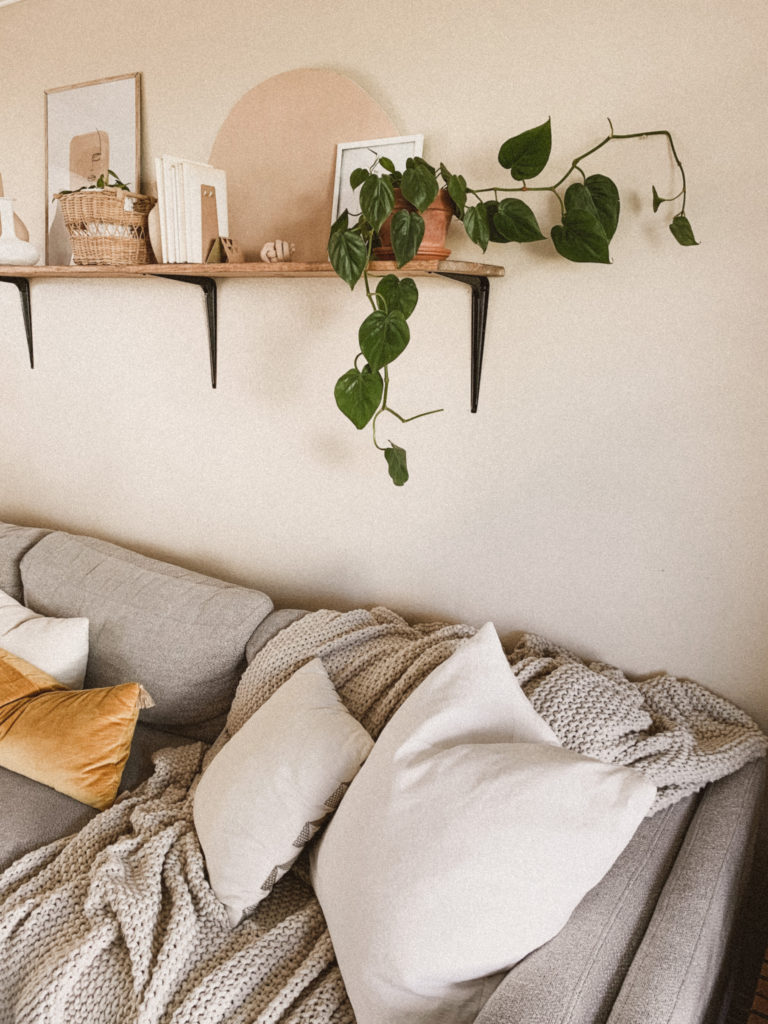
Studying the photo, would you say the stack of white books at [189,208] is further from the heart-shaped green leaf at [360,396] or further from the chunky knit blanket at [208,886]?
the chunky knit blanket at [208,886]

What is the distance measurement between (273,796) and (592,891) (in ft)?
1.66

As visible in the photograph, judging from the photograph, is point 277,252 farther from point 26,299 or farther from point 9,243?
point 26,299

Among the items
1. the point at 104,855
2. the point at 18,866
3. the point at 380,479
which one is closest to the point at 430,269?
the point at 380,479

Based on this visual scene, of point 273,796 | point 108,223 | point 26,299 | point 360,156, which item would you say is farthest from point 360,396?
point 26,299

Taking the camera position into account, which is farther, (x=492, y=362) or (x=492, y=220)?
(x=492, y=362)

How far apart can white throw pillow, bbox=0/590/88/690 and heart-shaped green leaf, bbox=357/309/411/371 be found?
1017 mm

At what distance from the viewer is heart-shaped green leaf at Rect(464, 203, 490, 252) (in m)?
1.27

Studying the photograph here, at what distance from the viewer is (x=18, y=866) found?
125 cm

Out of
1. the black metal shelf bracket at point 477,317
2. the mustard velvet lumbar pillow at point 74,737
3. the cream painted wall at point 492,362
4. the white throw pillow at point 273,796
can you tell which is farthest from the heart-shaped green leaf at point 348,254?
the mustard velvet lumbar pillow at point 74,737

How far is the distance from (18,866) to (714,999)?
1.15m

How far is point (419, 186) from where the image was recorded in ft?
3.99

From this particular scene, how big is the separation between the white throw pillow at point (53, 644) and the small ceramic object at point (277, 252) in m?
0.98

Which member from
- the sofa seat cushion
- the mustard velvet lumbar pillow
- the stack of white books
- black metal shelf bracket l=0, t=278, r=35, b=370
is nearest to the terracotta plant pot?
the stack of white books

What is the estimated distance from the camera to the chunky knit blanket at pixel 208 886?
100 cm
